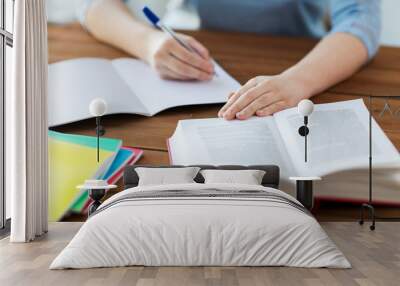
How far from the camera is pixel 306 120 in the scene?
17.5 feet

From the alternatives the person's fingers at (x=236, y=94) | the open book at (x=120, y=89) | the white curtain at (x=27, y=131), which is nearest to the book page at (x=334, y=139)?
the person's fingers at (x=236, y=94)

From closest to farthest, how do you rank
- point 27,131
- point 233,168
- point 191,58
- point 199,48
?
point 27,131 < point 233,168 < point 191,58 < point 199,48

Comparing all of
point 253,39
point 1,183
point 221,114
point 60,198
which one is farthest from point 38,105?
point 253,39

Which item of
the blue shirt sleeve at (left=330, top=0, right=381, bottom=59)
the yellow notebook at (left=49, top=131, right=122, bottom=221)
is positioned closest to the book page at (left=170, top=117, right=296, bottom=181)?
the yellow notebook at (left=49, top=131, right=122, bottom=221)

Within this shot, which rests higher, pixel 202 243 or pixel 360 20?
pixel 360 20

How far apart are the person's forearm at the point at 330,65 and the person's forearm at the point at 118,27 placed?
4.68ft

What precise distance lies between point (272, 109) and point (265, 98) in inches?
4.9

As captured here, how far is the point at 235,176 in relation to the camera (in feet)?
16.7

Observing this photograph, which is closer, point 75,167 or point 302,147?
point 302,147

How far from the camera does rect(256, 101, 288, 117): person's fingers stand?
212 inches

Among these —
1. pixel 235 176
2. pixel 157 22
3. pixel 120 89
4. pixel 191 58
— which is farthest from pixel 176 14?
pixel 235 176

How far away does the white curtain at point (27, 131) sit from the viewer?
451 centimetres

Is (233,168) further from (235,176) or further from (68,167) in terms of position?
(68,167)

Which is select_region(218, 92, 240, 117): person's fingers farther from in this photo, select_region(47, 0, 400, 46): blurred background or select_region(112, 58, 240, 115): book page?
select_region(47, 0, 400, 46): blurred background
